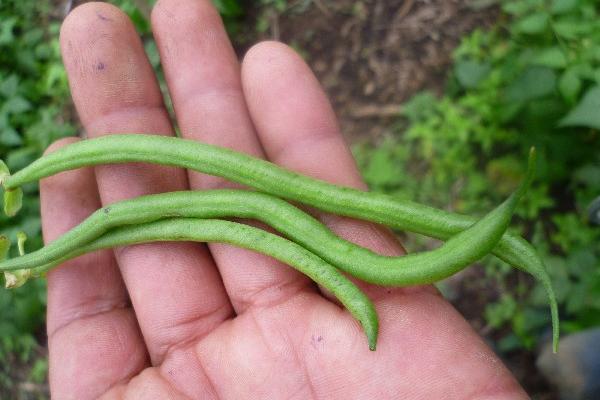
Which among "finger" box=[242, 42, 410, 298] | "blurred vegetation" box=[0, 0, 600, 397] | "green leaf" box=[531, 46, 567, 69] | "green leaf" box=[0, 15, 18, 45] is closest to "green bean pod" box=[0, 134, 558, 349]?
"finger" box=[242, 42, 410, 298]

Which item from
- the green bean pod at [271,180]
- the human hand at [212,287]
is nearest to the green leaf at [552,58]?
the green bean pod at [271,180]

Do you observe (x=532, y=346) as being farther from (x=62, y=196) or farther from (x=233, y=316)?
(x=62, y=196)

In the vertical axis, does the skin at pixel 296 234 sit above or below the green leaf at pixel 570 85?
below

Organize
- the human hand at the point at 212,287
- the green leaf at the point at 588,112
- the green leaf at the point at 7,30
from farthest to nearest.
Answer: the green leaf at the point at 7,30 < the green leaf at the point at 588,112 < the human hand at the point at 212,287

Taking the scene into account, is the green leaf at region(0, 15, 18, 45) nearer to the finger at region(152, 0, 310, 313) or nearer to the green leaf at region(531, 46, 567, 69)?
the finger at region(152, 0, 310, 313)

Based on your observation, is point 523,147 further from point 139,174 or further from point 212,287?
point 139,174

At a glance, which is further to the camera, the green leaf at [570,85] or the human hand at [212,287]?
the green leaf at [570,85]

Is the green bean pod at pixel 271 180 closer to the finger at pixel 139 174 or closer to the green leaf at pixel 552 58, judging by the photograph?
the finger at pixel 139 174
